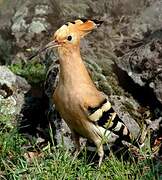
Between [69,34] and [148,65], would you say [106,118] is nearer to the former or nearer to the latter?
[69,34]

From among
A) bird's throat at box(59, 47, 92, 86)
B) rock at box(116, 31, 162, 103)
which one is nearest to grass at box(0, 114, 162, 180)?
bird's throat at box(59, 47, 92, 86)

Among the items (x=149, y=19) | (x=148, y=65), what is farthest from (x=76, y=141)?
(x=149, y=19)

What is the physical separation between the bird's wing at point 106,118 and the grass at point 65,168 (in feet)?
0.80

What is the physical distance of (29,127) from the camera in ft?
21.4

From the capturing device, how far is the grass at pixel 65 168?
16.4 ft

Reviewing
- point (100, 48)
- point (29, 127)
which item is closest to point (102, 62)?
point (100, 48)

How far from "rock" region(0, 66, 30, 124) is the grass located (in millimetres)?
965

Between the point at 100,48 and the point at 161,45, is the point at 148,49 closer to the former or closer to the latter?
the point at 161,45

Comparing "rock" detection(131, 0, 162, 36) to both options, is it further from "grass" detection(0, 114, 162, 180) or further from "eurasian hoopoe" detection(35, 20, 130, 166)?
"grass" detection(0, 114, 162, 180)

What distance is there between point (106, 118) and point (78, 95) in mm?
340

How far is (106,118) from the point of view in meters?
5.36

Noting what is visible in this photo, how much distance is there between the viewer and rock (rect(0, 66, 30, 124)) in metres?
6.43

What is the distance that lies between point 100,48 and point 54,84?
3.92ft

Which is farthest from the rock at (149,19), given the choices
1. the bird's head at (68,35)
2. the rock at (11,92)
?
the bird's head at (68,35)
